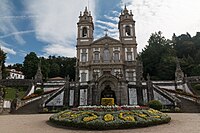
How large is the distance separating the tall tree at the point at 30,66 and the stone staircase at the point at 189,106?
42.2 m

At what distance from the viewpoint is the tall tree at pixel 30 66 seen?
5234cm

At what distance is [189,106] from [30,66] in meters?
45.2

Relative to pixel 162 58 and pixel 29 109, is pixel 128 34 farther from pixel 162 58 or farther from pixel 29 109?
pixel 29 109

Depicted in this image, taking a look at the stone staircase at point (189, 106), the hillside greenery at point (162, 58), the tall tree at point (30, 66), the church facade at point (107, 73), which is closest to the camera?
the stone staircase at point (189, 106)

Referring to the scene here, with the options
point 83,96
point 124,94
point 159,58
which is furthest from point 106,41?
point 159,58

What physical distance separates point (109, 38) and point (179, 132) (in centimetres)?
3452

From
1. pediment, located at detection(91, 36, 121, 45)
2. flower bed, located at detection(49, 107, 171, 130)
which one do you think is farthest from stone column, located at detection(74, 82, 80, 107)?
pediment, located at detection(91, 36, 121, 45)

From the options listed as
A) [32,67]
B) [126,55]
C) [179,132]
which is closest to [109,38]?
[126,55]

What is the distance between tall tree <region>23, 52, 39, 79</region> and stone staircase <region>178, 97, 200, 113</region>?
42240 millimetres

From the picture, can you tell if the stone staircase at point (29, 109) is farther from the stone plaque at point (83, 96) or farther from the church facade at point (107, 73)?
the stone plaque at point (83, 96)

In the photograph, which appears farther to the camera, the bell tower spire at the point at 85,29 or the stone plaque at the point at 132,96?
the bell tower spire at the point at 85,29

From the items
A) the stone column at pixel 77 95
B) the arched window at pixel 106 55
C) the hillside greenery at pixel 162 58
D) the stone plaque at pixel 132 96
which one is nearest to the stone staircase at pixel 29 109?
the stone column at pixel 77 95

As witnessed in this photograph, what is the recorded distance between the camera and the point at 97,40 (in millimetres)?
41094

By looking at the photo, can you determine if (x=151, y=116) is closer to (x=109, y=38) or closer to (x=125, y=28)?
Answer: (x=109, y=38)
